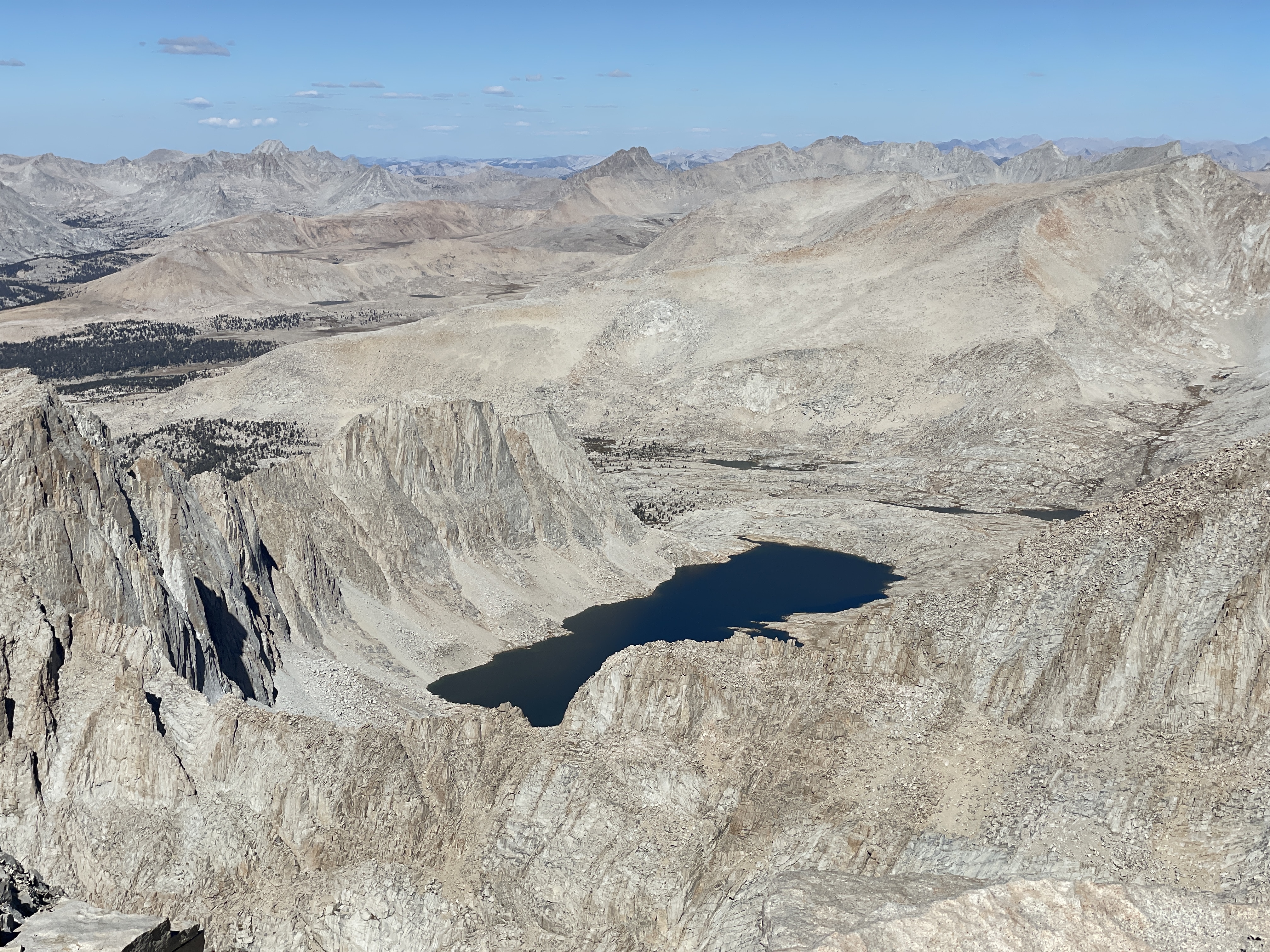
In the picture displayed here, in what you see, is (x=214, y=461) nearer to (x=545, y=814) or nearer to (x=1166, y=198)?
(x=545, y=814)

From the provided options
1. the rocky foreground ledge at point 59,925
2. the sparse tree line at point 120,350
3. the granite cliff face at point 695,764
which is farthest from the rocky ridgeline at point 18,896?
the sparse tree line at point 120,350

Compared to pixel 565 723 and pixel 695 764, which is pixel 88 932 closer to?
pixel 565 723

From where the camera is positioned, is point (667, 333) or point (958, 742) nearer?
point (958, 742)

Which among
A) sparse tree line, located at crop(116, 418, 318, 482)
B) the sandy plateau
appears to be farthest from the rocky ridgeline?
sparse tree line, located at crop(116, 418, 318, 482)

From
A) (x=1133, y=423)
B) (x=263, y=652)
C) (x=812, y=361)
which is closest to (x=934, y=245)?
(x=812, y=361)

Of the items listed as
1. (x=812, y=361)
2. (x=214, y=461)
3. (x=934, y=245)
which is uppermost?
(x=934, y=245)

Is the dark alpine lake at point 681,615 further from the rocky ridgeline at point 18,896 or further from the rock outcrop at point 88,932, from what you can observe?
the rocky ridgeline at point 18,896

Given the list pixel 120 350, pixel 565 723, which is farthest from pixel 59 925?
pixel 120 350
